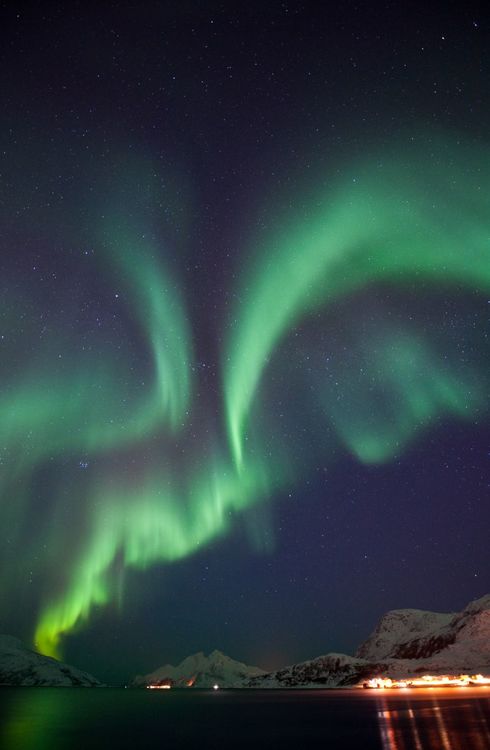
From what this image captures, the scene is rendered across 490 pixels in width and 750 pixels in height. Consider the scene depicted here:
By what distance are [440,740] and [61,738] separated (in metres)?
39.9

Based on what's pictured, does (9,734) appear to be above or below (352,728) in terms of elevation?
above

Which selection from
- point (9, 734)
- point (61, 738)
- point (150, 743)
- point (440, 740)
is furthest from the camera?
point (9, 734)

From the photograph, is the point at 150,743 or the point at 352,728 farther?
the point at 352,728

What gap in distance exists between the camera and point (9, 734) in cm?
6875

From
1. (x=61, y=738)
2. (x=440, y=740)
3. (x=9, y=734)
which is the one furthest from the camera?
(x=9, y=734)

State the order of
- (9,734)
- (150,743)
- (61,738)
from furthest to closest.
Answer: (9,734)
(61,738)
(150,743)

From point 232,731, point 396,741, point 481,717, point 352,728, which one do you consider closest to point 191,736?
point 232,731

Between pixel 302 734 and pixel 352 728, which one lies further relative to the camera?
pixel 352 728

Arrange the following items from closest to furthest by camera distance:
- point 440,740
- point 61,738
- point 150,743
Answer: point 440,740
point 150,743
point 61,738

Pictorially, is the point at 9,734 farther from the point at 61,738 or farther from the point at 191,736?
the point at 191,736

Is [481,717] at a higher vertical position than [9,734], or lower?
lower

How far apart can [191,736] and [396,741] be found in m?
26.5

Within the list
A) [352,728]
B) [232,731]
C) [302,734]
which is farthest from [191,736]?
[352,728]

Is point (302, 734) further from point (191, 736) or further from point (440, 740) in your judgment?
point (440, 740)
